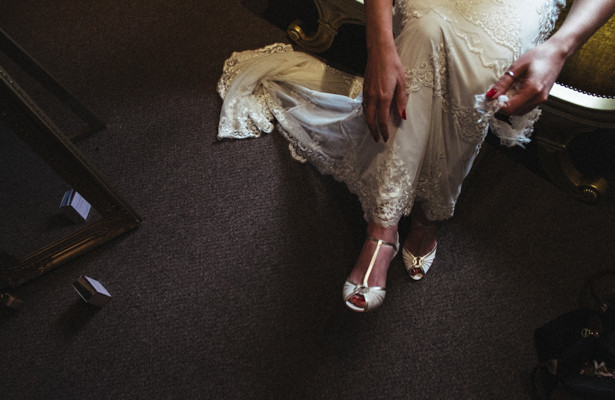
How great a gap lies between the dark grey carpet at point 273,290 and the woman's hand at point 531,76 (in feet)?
1.63

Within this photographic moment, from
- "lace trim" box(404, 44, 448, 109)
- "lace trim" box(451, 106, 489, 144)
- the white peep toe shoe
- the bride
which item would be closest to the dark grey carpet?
the white peep toe shoe

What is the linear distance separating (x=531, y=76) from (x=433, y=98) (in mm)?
200

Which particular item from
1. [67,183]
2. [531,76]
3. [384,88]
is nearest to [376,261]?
[384,88]

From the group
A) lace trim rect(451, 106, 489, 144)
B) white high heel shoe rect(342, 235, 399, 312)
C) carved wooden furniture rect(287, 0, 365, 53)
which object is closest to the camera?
lace trim rect(451, 106, 489, 144)

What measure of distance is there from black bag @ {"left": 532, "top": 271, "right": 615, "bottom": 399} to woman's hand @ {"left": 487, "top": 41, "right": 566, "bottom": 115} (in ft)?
1.77

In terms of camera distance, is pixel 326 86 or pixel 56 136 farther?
Answer: pixel 326 86

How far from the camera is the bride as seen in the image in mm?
871

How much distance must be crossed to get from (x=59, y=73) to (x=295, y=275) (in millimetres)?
1338

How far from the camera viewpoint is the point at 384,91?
2.86 ft

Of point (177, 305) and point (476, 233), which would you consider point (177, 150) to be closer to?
point (177, 305)

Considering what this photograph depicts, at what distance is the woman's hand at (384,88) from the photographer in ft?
2.86

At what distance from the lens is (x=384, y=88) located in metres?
0.87

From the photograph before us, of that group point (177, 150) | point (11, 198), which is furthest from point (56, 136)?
point (177, 150)

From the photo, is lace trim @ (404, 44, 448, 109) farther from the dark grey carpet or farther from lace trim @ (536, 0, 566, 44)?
the dark grey carpet
